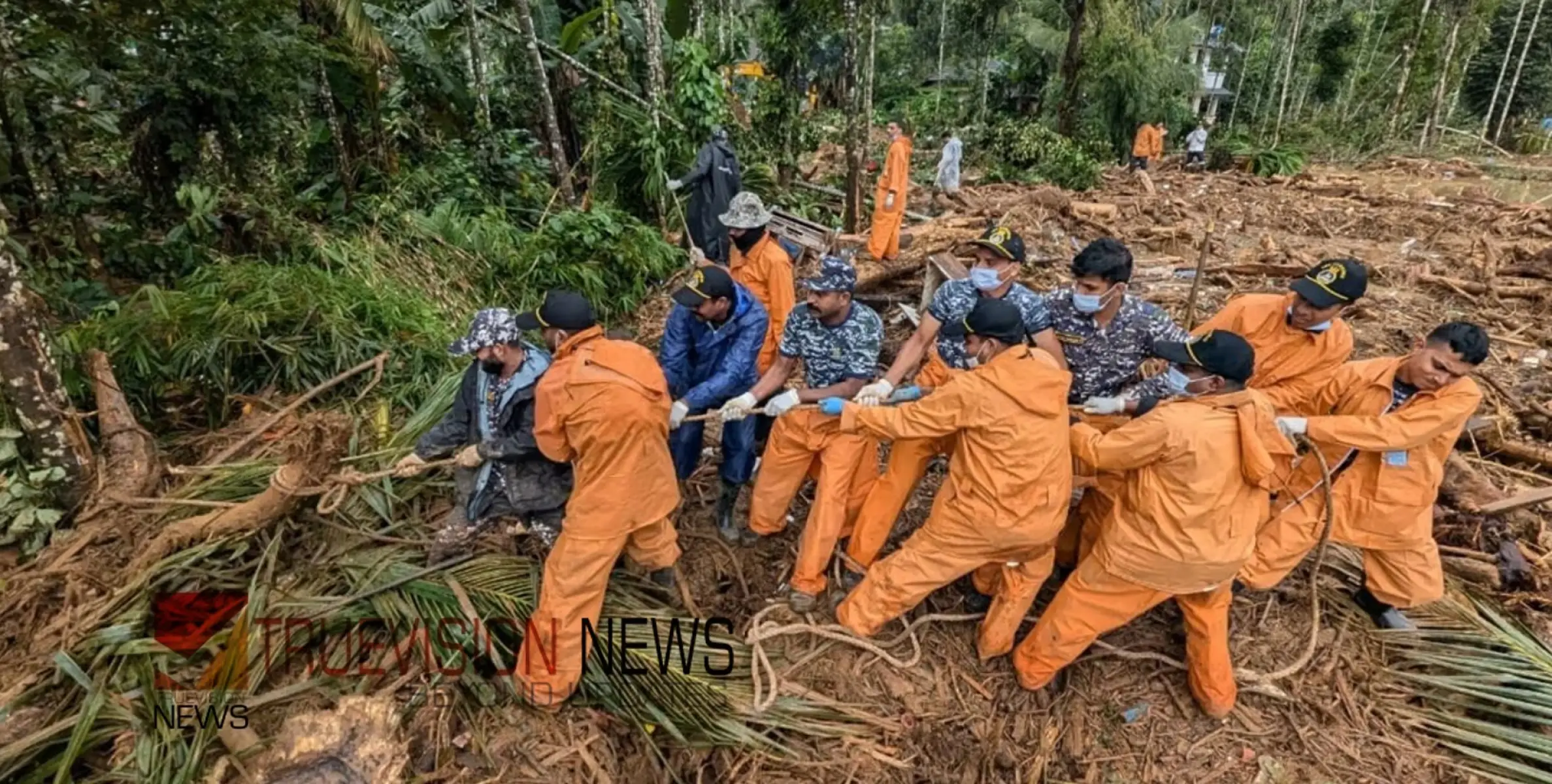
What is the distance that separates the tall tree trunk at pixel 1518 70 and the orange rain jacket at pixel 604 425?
2927 cm

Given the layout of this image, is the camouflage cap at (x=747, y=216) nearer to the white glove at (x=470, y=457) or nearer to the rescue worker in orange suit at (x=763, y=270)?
the rescue worker in orange suit at (x=763, y=270)

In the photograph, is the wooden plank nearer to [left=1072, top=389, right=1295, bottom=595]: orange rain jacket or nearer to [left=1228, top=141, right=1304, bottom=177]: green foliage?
[left=1072, top=389, right=1295, bottom=595]: orange rain jacket

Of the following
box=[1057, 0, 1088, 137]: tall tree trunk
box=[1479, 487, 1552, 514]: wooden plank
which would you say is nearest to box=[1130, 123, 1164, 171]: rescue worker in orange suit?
box=[1057, 0, 1088, 137]: tall tree trunk

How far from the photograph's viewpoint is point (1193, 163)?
16.1 metres

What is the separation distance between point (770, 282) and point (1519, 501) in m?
4.04

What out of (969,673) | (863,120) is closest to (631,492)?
(969,673)

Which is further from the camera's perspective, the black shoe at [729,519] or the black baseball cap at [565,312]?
the black shoe at [729,519]

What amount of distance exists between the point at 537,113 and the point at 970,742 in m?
8.36

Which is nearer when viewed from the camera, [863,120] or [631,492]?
[631,492]

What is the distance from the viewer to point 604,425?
109 inches

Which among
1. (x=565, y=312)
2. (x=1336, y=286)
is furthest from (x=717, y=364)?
(x=1336, y=286)

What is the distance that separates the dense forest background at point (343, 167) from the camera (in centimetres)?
425

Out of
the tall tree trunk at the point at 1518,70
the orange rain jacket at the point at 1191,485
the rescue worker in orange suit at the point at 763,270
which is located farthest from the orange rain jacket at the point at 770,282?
the tall tree trunk at the point at 1518,70

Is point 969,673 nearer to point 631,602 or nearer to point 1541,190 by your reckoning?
point 631,602
